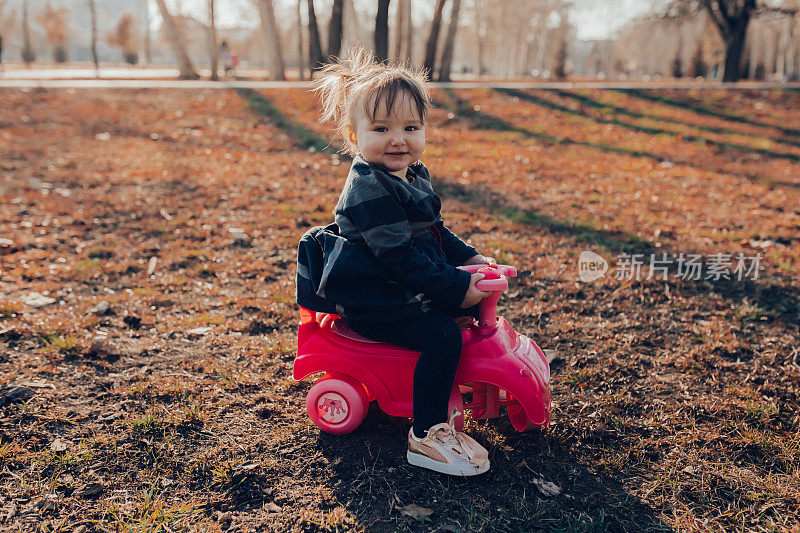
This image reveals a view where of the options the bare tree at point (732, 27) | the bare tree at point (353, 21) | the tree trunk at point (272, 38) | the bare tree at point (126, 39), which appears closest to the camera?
the tree trunk at point (272, 38)

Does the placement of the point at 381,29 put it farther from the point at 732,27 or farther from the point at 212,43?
the point at 732,27

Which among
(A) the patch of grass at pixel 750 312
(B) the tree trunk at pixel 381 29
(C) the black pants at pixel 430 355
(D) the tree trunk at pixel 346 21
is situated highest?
(D) the tree trunk at pixel 346 21

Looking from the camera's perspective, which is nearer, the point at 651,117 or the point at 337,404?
the point at 337,404

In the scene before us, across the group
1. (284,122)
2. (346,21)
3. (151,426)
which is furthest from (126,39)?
(151,426)

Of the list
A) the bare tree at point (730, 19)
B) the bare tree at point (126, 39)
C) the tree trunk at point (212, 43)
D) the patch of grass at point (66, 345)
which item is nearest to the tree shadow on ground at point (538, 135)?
the patch of grass at point (66, 345)

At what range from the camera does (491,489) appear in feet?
7.88

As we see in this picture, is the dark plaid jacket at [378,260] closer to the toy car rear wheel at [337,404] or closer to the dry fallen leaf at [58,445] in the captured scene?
the toy car rear wheel at [337,404]

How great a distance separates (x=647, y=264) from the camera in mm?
4914

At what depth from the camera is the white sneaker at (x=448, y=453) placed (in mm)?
2449

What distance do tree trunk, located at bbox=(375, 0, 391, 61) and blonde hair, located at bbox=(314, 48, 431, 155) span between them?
452 inches

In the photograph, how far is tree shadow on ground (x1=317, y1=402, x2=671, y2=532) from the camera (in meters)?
2.22

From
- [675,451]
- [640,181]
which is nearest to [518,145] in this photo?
[640,181]

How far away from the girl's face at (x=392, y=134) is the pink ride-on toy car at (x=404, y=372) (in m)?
0.54

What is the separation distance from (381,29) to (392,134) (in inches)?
495
